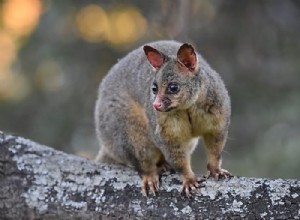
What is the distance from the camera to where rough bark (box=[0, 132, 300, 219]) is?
3.99 meters

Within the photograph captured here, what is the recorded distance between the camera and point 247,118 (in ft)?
30.4

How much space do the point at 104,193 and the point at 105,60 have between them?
16.5ft

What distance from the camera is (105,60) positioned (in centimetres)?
934

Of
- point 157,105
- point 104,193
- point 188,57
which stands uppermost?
point 188,57

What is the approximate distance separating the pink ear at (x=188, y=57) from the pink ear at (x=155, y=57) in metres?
0.11

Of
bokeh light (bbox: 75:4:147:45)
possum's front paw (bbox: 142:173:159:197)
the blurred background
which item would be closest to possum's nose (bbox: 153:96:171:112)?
possum's front paw (bbox: 142:173:159:197)

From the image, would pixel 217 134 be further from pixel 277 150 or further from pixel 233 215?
pixel 277 150

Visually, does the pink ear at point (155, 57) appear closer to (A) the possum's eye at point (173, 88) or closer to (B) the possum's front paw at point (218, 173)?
(A) the possum's eye at point (173, 88)

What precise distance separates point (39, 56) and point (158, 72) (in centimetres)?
479

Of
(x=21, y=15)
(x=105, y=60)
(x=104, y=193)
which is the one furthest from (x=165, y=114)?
(x=21, y=15)

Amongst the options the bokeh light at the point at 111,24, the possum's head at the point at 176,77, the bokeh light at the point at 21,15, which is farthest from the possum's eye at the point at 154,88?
the bokeh light at the point at 21,15

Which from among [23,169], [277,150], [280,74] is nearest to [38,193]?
[23,169]

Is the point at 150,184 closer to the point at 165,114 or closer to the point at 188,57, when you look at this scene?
the point at 165,114

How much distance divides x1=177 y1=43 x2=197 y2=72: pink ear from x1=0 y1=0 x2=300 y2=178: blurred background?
4316mm
